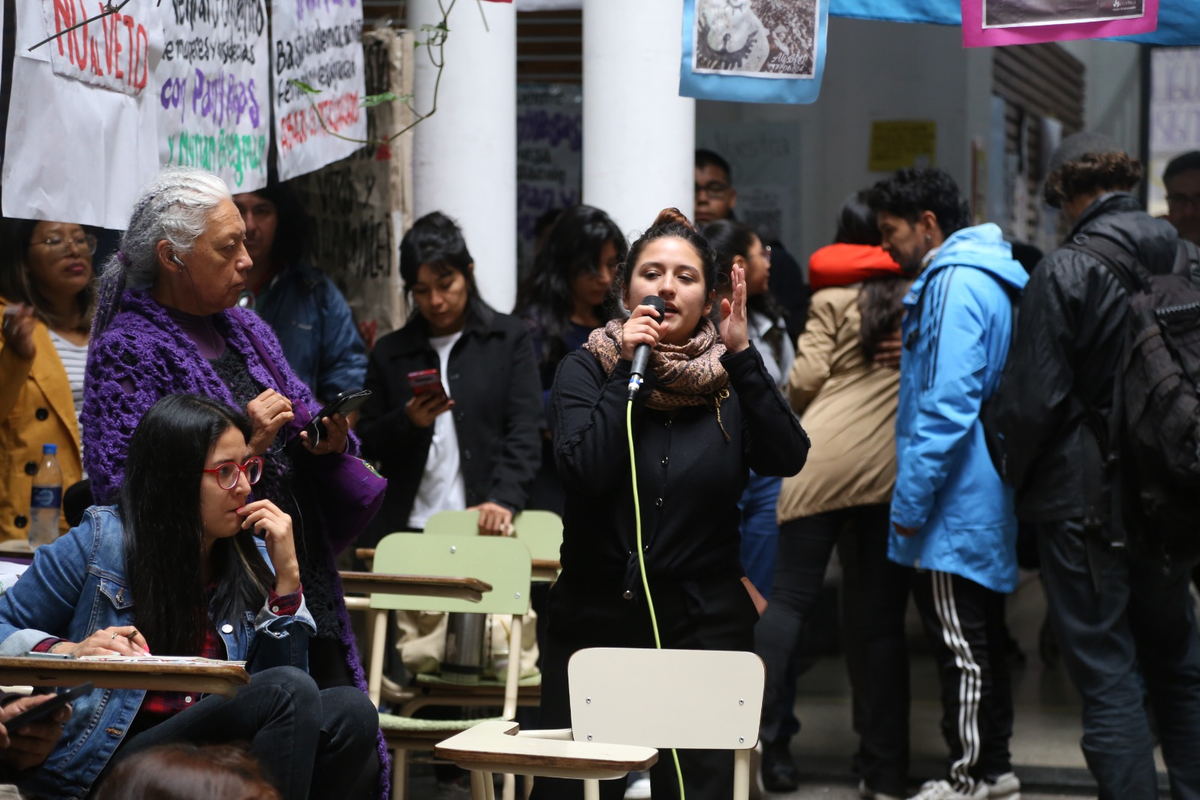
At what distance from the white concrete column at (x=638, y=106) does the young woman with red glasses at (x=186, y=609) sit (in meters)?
2.99

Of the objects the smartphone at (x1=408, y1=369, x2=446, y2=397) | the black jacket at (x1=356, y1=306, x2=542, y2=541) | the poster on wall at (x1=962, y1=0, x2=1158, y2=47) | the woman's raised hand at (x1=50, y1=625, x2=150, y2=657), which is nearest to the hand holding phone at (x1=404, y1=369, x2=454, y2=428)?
the smartphone at (x1=408, y1=369, x2=446, y2=397)

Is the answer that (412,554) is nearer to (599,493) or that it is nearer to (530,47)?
(599,493)

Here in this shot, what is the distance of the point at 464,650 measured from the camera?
15.4ft

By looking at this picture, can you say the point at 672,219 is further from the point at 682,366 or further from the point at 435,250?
the point at 435,250

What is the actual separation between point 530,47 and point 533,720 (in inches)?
206

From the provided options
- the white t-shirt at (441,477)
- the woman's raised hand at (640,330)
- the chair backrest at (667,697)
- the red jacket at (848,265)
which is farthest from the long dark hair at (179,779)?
the red jacket at (848,265)

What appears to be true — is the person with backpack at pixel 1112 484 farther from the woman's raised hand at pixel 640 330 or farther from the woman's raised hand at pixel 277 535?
the woman's raised hand at pixel 277 535

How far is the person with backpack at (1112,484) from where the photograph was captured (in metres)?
4.13

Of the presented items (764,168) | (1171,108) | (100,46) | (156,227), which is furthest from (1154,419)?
(764,168)

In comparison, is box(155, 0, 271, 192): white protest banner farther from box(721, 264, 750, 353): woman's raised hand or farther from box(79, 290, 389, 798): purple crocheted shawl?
box(721, 264, 750, 353): woman's raised hand

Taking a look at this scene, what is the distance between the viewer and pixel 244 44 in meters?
4.54

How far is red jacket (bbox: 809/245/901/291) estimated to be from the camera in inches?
202

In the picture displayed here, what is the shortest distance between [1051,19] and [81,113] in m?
2.76

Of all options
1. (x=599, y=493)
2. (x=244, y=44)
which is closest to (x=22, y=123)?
(x=244, y=44)
